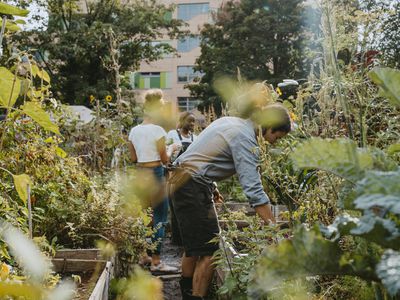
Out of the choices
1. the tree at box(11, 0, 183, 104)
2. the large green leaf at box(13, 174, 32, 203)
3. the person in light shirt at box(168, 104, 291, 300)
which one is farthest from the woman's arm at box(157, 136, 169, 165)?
the tree at box(11, 0, 183, 104)

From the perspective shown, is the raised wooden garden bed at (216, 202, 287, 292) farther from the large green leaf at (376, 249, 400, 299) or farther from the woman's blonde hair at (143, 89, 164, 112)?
the large green leaf at (376, 249, 400, 299)

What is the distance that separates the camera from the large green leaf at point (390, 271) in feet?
2.51

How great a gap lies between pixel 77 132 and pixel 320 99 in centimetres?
467

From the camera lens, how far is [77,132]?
21.4 ft

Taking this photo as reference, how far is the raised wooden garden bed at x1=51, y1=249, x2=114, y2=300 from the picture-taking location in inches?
107

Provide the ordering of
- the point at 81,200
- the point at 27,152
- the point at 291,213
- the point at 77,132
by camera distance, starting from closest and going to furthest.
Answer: the point at 291,213, the point at 27,152, the point at 81,200, the point at 77,132

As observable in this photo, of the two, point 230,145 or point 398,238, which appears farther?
point 230,145

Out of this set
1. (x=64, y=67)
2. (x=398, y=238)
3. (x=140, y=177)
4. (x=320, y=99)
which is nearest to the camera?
(x=398, y=238)

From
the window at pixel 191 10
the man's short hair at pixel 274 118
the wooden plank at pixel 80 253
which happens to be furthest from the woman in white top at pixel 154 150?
the window at pixel 191 10

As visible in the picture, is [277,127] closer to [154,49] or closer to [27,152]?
[27,152]

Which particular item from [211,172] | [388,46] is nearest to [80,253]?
[211,172]

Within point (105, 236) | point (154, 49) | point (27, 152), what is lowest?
point (105, 236)

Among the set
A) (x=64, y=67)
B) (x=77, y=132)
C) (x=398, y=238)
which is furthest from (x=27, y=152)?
(x=64, y=67)

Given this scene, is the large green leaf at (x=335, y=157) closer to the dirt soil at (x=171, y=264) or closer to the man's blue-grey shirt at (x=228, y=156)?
the man's blue-grey shirt at (x=228, y=156)
